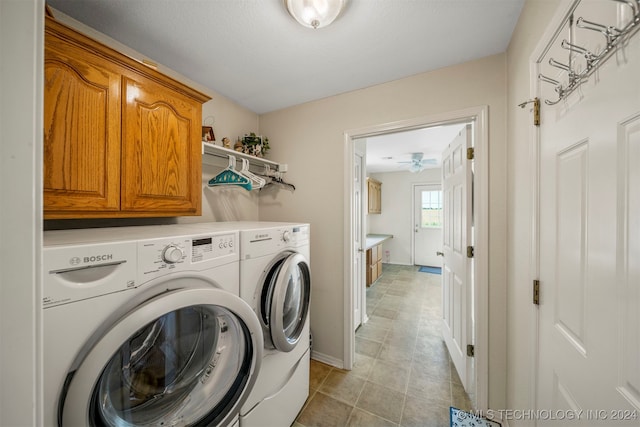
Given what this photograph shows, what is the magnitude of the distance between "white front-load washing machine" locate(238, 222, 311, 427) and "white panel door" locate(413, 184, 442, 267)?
15.4 feet

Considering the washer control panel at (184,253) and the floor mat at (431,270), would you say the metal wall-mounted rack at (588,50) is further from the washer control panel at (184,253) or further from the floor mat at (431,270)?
the floor mat at (431,270)

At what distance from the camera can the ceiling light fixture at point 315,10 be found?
40.0 inches

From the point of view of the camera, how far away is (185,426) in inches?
34.5

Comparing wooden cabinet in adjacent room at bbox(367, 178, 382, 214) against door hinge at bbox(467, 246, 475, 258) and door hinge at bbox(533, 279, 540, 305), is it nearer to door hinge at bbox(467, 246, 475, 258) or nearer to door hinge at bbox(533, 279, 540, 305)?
door hinge at bbox(467, 246, 475, 258)

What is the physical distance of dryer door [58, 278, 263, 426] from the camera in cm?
60

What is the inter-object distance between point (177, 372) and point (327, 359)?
144 cm

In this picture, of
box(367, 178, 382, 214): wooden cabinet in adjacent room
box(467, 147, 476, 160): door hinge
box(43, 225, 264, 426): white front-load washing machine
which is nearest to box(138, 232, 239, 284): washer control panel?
→ box(43, 225, 264, 426): white front-load washing machine

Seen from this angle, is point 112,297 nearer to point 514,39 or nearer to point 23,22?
point 23,22

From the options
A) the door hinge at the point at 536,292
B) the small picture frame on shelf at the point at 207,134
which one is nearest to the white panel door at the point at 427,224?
the door hinge at the point at 536,292

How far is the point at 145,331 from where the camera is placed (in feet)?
2.62

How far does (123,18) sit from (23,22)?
1208 millimetres

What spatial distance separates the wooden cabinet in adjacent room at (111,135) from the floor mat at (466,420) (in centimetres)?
216

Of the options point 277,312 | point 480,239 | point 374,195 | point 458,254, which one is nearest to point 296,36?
point 277,312

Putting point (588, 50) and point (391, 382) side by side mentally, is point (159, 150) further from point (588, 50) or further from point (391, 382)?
point (391, 382)
